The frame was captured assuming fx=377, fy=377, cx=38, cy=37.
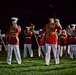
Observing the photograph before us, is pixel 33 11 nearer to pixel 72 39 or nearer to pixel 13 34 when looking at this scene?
pixel 72 39

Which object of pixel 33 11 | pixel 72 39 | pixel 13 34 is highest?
pixel 33 11

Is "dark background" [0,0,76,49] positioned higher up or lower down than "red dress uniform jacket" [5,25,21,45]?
higher up

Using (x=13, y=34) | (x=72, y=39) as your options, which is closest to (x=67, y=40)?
(x=72, y=39)

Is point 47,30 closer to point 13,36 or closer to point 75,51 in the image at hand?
point 13,36

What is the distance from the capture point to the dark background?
29422 mm

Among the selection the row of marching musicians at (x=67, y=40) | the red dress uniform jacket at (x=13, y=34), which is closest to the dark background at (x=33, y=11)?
the row of marching musicians at (x=67, y=40)

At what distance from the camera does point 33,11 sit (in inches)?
1192

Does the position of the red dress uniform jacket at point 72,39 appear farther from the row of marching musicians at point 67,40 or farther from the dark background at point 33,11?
the dark background at point 33,11

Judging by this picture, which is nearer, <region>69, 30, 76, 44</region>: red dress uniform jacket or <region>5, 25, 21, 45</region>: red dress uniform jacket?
<region>5, 25, 21, 45</region>: red dress uniform jacket

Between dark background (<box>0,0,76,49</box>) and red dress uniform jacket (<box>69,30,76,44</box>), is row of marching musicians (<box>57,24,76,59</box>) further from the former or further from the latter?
dark background (<box>0,0,76,49</box>)

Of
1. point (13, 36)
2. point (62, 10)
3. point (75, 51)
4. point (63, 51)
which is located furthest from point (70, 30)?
point (62, 10)

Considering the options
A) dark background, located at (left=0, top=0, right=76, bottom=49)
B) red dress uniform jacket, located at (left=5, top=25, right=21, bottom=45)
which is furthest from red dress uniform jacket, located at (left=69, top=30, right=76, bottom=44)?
dark background, located at (left=0, top=0, right=76, bottom=49)

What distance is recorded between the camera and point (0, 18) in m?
30.0

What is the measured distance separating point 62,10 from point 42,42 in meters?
9.98
